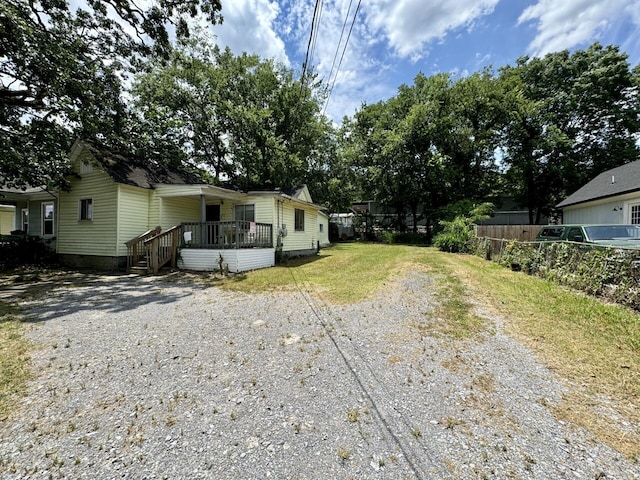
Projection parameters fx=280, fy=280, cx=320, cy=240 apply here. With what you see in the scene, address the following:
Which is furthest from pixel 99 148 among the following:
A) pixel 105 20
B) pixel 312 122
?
pixel 312 122

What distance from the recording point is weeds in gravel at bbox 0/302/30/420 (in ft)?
8.76

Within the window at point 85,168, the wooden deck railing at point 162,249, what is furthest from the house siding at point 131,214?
the window at point 85,168

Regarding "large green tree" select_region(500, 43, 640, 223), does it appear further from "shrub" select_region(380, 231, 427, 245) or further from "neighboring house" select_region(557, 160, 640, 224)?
"shrub" select_region(380, 231, 427, 245)

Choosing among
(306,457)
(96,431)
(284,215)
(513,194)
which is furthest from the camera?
(513,194)

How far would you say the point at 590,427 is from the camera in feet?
7.64

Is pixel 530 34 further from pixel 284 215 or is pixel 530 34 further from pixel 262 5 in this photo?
pixel 284 215

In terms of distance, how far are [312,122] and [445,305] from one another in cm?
2056

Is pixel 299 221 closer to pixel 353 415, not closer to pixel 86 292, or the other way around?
pixel 86 292

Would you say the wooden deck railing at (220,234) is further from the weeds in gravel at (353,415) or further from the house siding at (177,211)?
the weeds in gravel at (353,415)

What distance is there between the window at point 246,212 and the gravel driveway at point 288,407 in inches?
323

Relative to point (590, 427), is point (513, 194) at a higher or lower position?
higher

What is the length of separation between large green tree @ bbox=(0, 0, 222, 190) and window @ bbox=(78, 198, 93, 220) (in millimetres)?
1085

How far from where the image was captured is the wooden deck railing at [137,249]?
9981mm

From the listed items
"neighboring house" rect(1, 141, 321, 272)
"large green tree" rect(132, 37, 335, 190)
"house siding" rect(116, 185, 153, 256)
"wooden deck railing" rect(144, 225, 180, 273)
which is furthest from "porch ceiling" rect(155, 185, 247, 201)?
"large green tree" rect(132, 37, 335, 190)
